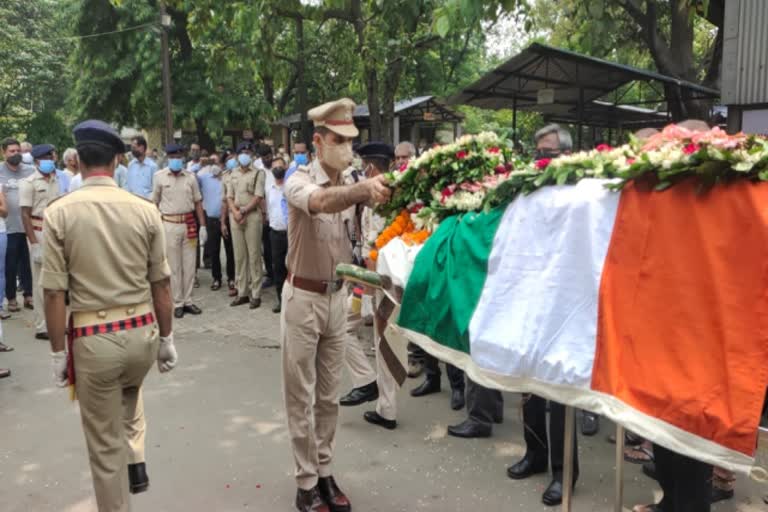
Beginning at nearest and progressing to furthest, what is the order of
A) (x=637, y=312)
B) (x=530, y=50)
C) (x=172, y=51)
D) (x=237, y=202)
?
(x=637, y=312)
(x=237, y=202)
(x=530, y=50)
(x=172, y=51)

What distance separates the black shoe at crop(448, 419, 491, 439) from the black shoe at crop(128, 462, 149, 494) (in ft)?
7.12

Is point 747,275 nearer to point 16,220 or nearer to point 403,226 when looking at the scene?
point 403,226

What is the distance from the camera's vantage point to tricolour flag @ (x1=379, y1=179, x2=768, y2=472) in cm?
209

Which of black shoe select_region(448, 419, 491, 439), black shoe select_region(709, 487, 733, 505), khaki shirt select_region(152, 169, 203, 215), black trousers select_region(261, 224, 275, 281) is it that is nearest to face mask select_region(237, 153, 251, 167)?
khaki shirt select_region(152, 169, 203, 215)

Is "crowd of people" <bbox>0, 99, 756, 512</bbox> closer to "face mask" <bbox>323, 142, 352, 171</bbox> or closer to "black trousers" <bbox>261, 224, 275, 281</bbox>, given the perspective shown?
"face mask" <bbox>323, 142, 352, 171</bbox>

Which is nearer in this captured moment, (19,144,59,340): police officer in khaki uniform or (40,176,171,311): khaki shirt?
(40,176,171,311): khaki shirt

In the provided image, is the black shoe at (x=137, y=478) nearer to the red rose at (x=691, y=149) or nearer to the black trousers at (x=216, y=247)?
the red rose at (x=691, y=149)

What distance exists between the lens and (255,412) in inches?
209

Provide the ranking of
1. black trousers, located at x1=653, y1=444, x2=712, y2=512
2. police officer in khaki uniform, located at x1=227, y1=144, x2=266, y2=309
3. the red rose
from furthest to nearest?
1. police officer in khaki uniform, located at x1=227, y1=144, x2=266, y2=309
2. black trousers, located at x1=653, y1=444, x2=712, y2=512
3. the red rose

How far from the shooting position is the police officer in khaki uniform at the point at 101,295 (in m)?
3.25

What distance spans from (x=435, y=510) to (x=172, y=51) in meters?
21.3

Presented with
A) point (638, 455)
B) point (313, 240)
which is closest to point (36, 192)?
point (313, 240)

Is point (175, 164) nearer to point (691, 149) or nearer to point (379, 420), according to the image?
point (379, 420)

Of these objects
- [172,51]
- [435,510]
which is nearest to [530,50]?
[435,510]
